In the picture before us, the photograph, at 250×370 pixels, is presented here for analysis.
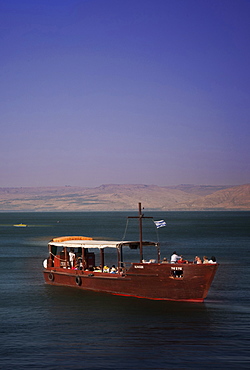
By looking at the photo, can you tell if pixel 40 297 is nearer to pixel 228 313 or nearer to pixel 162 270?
pixel 162 270

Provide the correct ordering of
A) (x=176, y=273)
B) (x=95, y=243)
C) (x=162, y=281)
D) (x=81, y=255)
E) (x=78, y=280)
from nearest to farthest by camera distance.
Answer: (x=176, y=273) < (x=162, y=281) < (x=78, y=280) < (x=95, y=243) < (x=81, y=255)

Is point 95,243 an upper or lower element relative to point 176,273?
upper

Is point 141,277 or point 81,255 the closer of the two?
point 141,277

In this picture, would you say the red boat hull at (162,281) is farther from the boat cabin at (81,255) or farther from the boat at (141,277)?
the boat cabin at (81,255)

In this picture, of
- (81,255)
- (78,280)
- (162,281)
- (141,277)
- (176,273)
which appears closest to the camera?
(176,273)

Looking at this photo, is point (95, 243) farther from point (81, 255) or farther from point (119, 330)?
point (119, 330)

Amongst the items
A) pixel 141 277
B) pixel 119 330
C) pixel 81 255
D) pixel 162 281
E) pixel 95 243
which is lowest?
pixel 119 330

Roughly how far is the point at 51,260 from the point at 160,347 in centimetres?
1869

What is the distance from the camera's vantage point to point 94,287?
35.6m

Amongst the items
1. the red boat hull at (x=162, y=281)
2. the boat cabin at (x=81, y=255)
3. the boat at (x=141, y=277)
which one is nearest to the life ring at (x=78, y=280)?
the boat at (x=141, y=277)

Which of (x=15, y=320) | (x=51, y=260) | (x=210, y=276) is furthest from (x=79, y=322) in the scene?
(x=51, y=260)

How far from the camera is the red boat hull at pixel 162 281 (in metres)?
30.9

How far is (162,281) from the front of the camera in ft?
105

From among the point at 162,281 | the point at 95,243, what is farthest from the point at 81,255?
A: the point at 162,281
